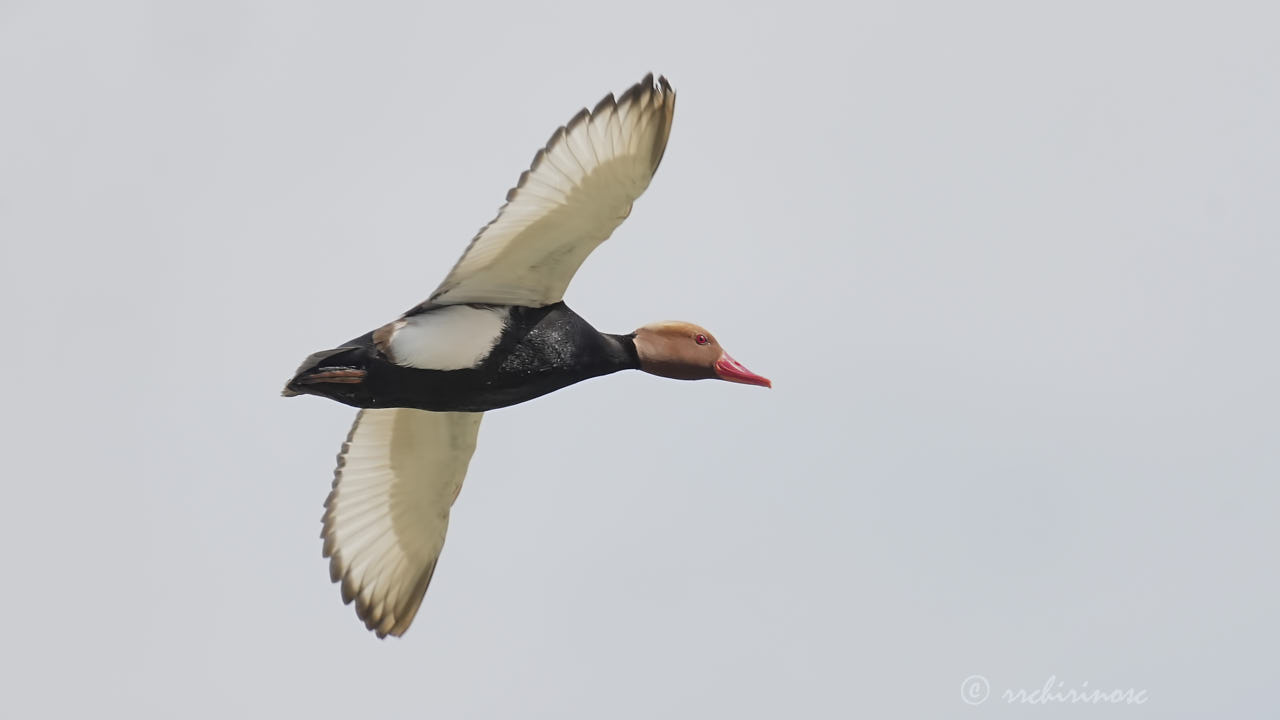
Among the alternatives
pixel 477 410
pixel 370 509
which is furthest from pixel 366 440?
pixel 477 410

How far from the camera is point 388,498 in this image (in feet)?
46.5

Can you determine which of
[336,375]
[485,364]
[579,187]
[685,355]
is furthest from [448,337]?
[685,355]

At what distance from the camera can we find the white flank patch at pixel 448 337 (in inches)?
A: 476

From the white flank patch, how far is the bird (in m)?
0.01

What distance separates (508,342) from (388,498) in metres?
2.64

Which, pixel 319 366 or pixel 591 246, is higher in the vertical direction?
pixel 591 246

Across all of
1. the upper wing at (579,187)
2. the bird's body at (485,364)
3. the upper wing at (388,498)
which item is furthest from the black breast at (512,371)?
the upper wing at (388,498)

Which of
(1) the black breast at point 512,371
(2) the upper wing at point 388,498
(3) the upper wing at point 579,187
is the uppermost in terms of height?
(3) the upper wing at point 579,187

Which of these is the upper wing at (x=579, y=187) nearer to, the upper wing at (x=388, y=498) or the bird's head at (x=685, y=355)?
the bird's head at (x=685, y=355)

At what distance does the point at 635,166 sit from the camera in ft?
37.7

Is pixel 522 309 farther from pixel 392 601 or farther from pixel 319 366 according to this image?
pixel 392 601

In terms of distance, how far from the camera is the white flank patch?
12086mm

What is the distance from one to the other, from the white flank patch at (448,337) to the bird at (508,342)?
0.01 m

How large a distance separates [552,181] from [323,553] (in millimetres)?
4282
